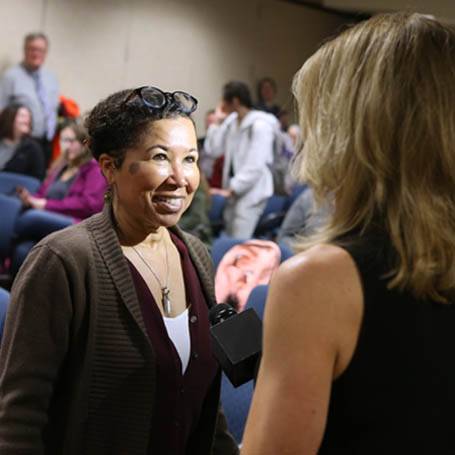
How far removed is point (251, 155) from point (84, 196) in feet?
4.00

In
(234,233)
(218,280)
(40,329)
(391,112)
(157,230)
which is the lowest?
(234,233)

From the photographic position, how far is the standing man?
760 centimetres

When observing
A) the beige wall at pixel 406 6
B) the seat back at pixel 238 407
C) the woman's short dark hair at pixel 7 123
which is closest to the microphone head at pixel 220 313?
the beige wall at pixel 406 6

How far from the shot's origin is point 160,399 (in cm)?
144

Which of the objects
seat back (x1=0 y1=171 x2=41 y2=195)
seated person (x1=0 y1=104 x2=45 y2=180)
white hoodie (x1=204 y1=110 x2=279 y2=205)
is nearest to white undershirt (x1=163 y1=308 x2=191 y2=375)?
white hoodie (x1=204 y1=110 x2=279 y2=205)

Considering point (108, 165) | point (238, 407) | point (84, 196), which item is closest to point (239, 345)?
point (108, 165)

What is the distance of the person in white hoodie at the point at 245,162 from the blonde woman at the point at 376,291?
457cm

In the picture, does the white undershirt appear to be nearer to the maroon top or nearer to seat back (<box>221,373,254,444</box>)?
the maroon top

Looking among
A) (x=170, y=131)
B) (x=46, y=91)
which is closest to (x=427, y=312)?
(x=170, y=131)

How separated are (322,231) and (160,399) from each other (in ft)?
1.81

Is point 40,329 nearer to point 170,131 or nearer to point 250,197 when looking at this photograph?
point 170,131

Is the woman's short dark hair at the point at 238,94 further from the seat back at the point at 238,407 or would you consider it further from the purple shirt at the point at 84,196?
the seat back at the point at 238,407

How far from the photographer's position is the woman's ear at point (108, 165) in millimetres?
1562

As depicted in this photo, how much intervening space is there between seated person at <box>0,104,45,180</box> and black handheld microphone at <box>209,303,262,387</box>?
16.8 ft
